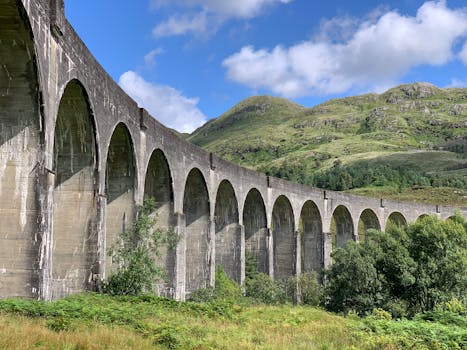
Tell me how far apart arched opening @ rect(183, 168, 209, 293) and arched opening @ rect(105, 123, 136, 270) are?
22.1 feet

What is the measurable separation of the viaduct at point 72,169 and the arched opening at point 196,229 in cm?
5

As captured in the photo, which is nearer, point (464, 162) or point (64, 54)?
point (64, 54)

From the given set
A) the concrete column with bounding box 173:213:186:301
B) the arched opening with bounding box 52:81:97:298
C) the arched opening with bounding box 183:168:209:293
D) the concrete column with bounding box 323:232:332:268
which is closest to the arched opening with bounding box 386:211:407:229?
the concrete column with bounding box 323:232:332:268

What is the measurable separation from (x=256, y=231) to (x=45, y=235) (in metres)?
22.6

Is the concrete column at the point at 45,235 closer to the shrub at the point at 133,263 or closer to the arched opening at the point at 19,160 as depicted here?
the arched opening at the point at 19,160

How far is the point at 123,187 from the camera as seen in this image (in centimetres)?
1878

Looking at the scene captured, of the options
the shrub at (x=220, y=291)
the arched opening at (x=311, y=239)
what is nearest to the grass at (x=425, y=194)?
the arched opening at (x=311, y=239)

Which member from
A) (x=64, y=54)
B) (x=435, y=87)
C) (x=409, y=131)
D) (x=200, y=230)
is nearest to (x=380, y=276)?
(x=200, y=230)

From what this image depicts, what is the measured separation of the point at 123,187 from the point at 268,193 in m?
15.8

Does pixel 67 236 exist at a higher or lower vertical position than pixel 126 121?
lower

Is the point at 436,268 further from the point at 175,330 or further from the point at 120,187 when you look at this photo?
the point at 175,330

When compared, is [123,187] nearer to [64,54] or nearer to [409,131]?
[64,54]

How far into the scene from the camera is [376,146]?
140 meters

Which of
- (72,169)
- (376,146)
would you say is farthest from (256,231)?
(376,146)
